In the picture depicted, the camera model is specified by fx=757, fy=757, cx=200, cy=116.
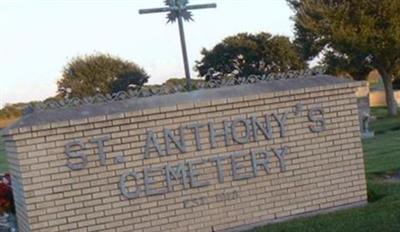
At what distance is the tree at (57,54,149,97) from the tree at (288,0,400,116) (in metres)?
30.8

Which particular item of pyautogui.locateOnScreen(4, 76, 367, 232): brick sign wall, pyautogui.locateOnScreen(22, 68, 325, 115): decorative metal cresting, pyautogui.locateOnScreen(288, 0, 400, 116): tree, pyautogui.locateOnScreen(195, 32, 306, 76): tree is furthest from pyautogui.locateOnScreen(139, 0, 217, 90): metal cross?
pyautogui.locateOnScreen(195, 32, 306, 76): tree

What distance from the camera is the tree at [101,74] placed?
66.6 meters

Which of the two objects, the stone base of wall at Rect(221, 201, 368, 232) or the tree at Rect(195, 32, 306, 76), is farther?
the tree at Rect(195, 32, 306, 76)

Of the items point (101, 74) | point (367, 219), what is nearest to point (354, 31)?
point (367, 219)

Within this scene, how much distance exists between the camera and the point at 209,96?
30.4 ft

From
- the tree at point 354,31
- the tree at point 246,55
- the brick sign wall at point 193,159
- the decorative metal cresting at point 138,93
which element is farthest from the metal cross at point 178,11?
the tree at point 246,55

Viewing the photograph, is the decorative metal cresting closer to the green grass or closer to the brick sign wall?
the brick sign wall

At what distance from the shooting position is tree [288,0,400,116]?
3538 centimetres

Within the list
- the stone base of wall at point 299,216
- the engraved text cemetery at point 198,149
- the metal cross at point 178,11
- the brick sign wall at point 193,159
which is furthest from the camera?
the metal cross at point 178,11

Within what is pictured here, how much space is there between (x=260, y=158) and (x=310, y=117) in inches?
35.3

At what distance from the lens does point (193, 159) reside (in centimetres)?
905

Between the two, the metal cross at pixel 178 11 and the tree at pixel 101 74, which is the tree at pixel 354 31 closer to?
the metal cross at pixel 178 11

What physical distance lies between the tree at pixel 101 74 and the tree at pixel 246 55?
22.3 ft

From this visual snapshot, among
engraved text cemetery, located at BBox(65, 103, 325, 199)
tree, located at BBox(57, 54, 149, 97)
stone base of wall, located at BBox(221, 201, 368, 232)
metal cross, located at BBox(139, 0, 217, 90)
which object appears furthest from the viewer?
tree, located at BBox(57, 54, 149, 97)
